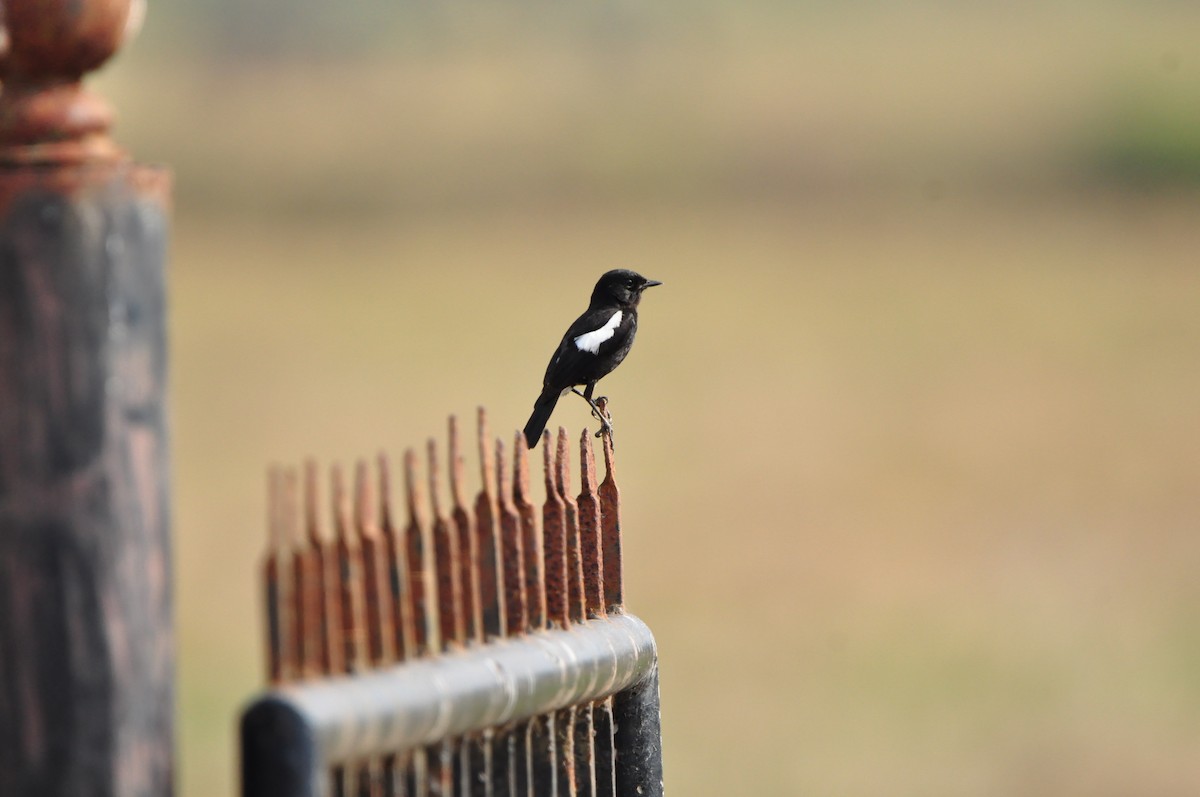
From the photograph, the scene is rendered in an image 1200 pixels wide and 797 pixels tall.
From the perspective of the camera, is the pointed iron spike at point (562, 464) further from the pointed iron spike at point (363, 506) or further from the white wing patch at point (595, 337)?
the white wing patch at point (595, 337)

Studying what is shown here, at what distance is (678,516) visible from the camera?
2972 cm

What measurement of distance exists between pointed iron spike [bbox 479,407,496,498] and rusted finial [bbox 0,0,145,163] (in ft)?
2.28

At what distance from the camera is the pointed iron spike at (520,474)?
11.8 feet

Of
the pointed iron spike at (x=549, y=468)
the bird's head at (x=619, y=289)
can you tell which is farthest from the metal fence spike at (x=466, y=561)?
the bird's head at (x=619, y=289)

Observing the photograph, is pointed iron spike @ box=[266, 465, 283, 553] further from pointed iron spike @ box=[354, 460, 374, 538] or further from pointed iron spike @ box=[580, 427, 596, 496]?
pointed iron spike @ box=[580, 427, 596, 496]

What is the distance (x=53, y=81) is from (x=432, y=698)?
1026 mm

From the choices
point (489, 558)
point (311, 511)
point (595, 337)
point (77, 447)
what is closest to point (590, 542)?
point (489, 558)

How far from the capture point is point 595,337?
802 centimetres

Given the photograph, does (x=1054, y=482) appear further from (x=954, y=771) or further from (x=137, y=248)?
(x=137, y=248)

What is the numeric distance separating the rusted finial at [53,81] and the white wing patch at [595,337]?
4.82m

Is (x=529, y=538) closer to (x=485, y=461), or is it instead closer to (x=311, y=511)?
(x=485, y=461)

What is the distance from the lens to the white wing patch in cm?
793

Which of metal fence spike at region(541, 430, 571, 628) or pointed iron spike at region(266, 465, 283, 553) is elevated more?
pointed iron spike at region(266, 465, 283, 553)

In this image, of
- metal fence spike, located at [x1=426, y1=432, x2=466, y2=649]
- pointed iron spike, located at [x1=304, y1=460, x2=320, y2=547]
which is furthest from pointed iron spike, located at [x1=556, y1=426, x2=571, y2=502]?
pointed iron spike, located at [x1=304, y1=460, x2=320, y2=547]
